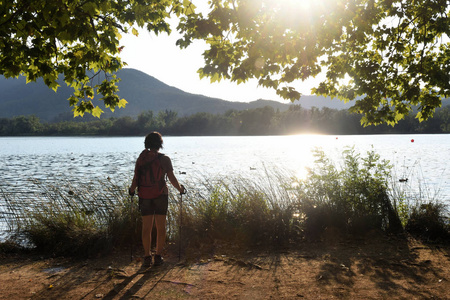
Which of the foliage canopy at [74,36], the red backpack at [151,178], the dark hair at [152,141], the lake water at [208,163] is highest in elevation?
the foliage canopy at [74,36]

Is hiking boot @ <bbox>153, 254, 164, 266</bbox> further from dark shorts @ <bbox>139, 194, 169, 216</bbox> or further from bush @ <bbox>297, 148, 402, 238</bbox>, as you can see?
bush @ <bbox>297, 148, 402, 238</bbox>

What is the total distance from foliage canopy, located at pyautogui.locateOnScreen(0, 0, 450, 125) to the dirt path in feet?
11.1

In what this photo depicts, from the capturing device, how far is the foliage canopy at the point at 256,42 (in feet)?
20.3

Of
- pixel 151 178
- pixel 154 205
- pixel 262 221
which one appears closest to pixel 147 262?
pixel 154 205

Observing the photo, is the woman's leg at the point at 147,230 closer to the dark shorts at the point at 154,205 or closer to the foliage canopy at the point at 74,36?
the dark shorts at the point at 154,205

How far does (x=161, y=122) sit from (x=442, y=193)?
538 ft

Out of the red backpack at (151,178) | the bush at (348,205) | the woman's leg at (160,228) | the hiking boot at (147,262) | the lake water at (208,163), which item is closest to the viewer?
the red backpack at (151,178)

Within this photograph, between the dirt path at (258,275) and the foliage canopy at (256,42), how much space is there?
3.39 meters

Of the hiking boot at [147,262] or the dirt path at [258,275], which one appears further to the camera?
the hiking boot at [147,262]

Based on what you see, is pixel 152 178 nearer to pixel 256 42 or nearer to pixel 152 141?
pixel 152 141

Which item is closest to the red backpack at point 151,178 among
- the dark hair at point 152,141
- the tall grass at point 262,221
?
the dark hair at point 152,141

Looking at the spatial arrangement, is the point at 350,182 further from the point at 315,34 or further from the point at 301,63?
the point at 315,34

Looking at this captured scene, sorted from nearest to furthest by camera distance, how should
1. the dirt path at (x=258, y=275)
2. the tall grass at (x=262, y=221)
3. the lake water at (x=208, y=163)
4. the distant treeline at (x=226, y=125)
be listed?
the dirt path at (x=258, y=275), the tall grass at (x=262, y=221), the lake water at (x=208, y=163), the distant treeline at (x=226, y=125)

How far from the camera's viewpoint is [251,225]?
832 centimetres
